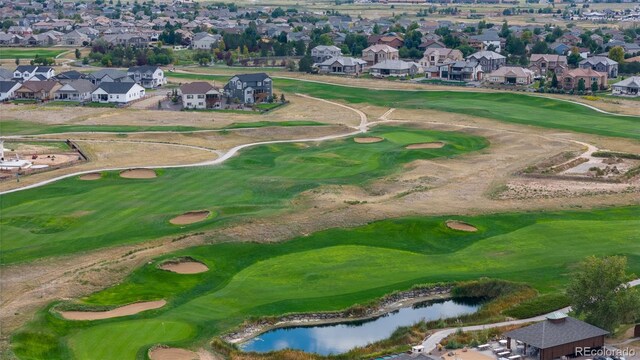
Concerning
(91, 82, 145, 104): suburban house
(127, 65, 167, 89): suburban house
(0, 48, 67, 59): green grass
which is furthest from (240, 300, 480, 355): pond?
(0, 48, 67, 59): green grass

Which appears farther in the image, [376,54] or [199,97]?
[376,54]

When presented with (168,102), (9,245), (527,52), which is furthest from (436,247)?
(527,52)

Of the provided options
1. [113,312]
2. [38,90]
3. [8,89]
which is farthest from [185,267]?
[8,89]

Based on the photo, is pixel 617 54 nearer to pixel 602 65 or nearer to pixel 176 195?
pixel 602 65

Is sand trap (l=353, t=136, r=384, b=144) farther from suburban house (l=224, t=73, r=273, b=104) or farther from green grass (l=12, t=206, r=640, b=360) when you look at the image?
green grass (l=12, t=206, r=640, b=360)

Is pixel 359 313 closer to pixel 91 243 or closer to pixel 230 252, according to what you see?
pixel 230 252
